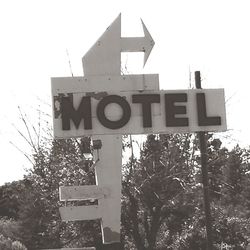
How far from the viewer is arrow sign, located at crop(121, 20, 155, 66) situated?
1002cm

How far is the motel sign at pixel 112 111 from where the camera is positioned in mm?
9656

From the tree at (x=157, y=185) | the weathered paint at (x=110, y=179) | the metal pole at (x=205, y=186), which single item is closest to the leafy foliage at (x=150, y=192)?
the tree at (x=157, y=185)

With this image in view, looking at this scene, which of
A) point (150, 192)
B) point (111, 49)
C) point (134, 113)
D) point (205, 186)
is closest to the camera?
point (134, 113)

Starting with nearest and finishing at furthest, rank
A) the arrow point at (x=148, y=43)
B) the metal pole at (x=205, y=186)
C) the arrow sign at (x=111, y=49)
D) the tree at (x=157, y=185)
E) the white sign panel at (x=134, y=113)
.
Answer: the white sign panel at (x=134, y=113) < the arrow sign at (x=111, y=49) < the arrow point at (x=148, y=43) < the metal pole at (x=205, y=186) < the tree at (x=157, y=185)

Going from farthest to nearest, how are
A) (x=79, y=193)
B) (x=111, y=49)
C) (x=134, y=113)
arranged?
(x=111, y=49), (x=134, y=113), (x=79, y=193)

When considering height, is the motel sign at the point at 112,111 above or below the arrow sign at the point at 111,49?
below

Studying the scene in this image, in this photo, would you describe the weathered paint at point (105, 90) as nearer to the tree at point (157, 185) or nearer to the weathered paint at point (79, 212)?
the weathered paint at point (79, 212)

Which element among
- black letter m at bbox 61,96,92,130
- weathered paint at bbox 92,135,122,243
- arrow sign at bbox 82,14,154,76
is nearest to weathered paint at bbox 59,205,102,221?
weathered paint at bbox 92,135,122,243

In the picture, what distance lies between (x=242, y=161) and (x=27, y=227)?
34.2 m

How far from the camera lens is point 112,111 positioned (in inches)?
381

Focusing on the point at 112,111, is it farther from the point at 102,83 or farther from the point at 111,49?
the point at 111,49

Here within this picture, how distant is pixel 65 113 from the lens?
9664 mm

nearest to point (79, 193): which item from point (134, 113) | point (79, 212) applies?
point (79, 212)

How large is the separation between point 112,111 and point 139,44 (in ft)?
4.26
